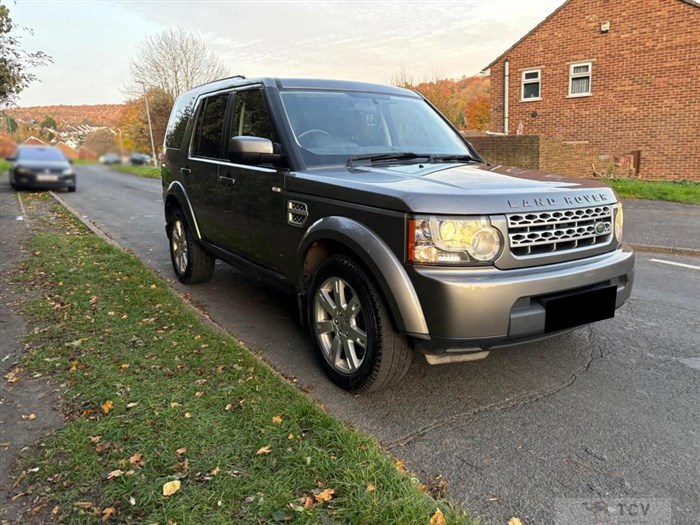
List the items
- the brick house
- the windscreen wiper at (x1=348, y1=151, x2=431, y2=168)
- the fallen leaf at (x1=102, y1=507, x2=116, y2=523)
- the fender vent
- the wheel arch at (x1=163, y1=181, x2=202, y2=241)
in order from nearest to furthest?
the fallen leaf at (x1=102, y1=507, x2=116, y2=523) → the fender vent → the windscreen wiper at (x1=348, y1=151, x2=431, y2=168) → the wheel arch at (x1=163, y1=181, x2=202, y2=241) → the brick house

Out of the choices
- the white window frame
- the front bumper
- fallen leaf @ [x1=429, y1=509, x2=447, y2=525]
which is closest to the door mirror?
the front bumper

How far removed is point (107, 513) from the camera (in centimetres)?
225

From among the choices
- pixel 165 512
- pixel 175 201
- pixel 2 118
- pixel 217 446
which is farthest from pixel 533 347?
pixel 2 118

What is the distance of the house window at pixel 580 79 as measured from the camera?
18.1 m

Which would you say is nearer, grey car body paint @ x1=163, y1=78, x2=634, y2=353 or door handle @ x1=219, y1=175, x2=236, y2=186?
grey car body paint @ x1=163, y1=78, x2=634, y2=353

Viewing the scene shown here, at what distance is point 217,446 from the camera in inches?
106

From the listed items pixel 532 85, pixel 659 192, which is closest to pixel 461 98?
pixel 532 85

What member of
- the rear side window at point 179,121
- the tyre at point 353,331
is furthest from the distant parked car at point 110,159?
the tyre at point 353,331

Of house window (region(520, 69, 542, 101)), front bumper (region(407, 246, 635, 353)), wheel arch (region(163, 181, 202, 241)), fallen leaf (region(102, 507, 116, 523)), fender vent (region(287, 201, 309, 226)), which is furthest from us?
house window (region(520, 69, 542, 101))

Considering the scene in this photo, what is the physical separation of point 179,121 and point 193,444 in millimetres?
4165

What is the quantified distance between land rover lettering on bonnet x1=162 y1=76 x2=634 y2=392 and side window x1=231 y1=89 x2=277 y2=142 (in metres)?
0.02

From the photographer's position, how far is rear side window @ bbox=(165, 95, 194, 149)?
5.70 metres

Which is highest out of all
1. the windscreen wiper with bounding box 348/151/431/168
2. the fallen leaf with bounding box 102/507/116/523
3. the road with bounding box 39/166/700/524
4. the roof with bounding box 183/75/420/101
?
the roof with bounding box 183/75/420/101

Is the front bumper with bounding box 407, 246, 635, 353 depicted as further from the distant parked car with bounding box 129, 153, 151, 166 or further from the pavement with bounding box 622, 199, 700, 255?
the pavement with bounding box 622, 199, 700, 255
